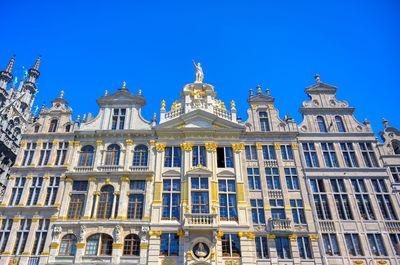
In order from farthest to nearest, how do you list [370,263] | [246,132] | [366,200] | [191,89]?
[191,89] → [246,132] → [366,200] → [370,263]

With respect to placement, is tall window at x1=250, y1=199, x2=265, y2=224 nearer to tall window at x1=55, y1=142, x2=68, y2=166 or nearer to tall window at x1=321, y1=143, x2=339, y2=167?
tall window at x1=321, y1=143, x2=339, y2=167

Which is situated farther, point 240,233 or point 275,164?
point 275,164

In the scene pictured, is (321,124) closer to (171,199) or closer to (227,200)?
(227,200)

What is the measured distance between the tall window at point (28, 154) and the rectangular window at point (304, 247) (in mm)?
30119

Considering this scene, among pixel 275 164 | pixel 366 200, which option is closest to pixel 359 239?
pixel 366 200

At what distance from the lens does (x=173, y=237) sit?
2575cm

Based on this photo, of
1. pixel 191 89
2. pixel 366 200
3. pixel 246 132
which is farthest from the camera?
pixel 191 89

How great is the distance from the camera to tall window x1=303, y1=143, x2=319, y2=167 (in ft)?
97.4

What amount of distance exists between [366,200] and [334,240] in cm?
575

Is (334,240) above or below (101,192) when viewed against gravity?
below

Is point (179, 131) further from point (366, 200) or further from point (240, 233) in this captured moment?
point (366, 200)

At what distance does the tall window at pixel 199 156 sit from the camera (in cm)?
2952

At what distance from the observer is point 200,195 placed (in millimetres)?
27344

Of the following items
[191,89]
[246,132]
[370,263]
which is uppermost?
[191,89]
